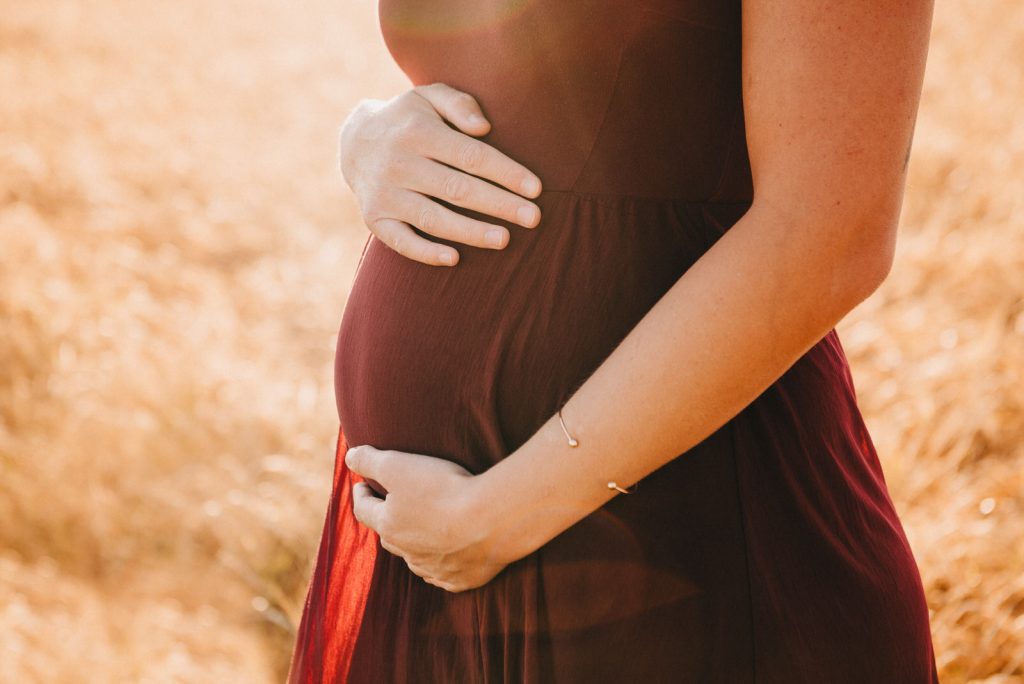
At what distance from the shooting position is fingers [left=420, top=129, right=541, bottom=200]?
1021 millimetres

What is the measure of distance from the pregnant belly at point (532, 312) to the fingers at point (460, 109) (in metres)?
0.12

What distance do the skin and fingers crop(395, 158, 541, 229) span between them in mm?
202

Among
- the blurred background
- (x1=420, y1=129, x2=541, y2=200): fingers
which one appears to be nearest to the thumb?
(x1=420, y1=129, x2=541, y2=200): fingers

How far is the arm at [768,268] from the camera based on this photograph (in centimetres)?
80

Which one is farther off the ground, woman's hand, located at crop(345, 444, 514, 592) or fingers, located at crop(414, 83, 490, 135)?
fingers, located at crop(414, 83, 490, 135)

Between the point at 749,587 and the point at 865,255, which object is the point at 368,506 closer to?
the point at 749,587

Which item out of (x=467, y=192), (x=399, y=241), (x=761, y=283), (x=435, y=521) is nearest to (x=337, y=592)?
(x=435, y=521)

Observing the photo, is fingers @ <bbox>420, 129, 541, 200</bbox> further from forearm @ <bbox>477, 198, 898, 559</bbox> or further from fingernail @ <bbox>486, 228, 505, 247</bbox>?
forearm @ <bbox>477, 198, 898, 559</bbox>

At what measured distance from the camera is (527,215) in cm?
102

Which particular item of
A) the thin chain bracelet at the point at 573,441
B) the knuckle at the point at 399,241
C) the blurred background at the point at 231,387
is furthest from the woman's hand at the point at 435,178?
the blurred background at the point at 231,387

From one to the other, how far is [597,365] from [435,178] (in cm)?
31

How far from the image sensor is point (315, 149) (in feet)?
21.6

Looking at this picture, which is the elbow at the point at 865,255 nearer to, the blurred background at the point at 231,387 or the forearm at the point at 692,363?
the forearm at the point at 692,363

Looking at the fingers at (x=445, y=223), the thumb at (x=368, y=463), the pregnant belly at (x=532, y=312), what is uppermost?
the fingers at (x=445, y=223)
